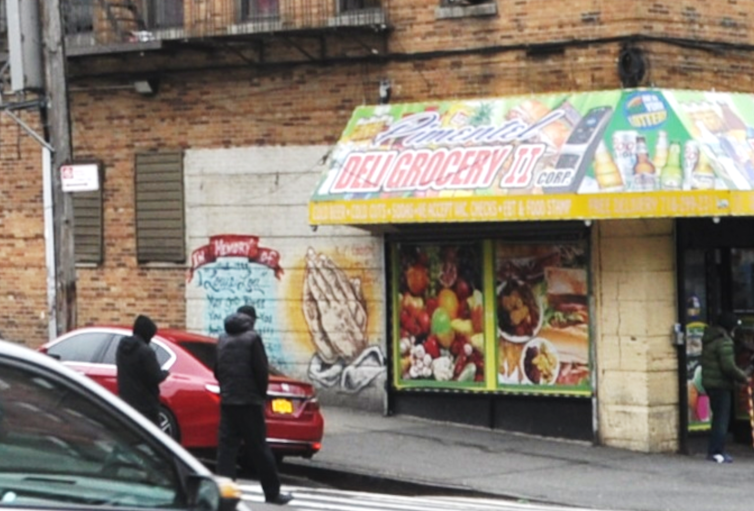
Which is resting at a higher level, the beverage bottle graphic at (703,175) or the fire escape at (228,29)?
the fire escape at (228,29)

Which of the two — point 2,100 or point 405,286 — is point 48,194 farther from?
point 405,286

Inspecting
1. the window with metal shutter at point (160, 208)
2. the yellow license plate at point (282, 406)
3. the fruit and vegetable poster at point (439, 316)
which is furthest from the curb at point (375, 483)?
the window with metal shutter at point (160, 208)

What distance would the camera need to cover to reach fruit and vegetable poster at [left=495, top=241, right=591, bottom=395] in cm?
1912

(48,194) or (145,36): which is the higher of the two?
(145,36)

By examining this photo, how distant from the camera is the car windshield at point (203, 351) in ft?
54.0

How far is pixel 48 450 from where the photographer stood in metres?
5.20

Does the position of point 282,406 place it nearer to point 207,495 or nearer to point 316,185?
point 316,185

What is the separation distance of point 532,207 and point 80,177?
5085mm

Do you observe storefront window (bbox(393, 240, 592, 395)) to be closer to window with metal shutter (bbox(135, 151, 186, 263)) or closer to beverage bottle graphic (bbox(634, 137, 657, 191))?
beverage bottle graphic (bbox(634, 137, 657, 191))

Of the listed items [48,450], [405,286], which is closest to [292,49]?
[405,286]

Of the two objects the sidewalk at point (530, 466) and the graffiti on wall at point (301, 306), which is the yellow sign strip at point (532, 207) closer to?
the graffiti on wall at point (301, 306)

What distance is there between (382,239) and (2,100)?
6495 mm

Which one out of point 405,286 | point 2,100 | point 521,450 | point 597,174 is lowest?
point 521,450

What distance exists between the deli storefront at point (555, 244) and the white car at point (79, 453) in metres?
12.6
